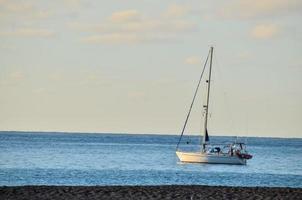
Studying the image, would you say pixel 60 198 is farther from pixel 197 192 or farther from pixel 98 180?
pixel 98 180

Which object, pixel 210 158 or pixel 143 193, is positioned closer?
pixel 143 193

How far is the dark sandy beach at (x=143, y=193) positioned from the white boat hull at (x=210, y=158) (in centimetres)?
5108

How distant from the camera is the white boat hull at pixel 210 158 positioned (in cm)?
8875

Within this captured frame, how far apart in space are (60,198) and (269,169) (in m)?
58.9

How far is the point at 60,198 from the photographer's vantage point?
107ft

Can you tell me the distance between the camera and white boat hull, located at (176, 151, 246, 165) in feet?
291

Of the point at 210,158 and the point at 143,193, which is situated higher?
the point at 143,193

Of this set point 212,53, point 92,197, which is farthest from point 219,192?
point 212,53

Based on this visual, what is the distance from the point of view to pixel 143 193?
35000 millimetres

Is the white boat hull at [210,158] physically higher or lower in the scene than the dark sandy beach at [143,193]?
lower

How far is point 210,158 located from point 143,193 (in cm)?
5416

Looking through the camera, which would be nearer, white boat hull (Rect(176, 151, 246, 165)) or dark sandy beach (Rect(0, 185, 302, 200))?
dark sandy beach (Rect(0, 185, 302, 200))

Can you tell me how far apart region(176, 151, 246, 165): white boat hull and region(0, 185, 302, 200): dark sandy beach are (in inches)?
2011

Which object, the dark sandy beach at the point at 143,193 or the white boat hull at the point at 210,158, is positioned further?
the white boat hull at the point at 210,158
